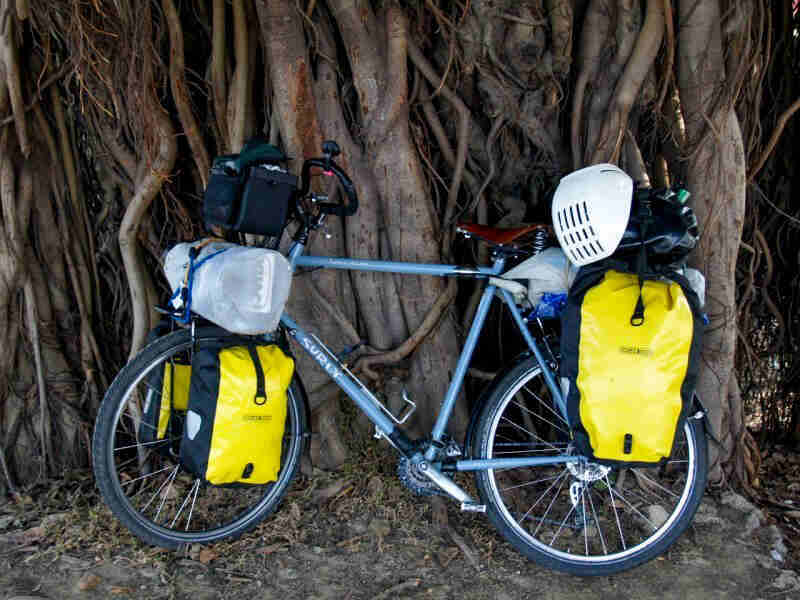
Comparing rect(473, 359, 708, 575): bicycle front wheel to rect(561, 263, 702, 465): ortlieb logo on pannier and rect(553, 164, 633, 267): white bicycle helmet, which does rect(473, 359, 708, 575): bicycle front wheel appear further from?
rect(553, 164, 633, 267): white bicycle helmet

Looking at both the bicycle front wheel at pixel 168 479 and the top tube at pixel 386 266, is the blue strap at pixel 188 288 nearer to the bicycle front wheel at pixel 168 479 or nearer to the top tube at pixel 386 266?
the bicycle front wheel at pixel 168 479

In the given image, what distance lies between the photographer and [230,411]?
209 centimetres

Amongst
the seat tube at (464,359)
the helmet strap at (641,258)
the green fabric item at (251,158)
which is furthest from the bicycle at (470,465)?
the helmet strap at (641,258)

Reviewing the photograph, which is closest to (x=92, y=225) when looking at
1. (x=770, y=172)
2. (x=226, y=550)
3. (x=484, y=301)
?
(x=226, y=550)

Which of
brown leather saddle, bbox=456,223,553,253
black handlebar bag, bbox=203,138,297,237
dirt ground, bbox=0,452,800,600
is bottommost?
dirt ground, bbox=0,452,800,600

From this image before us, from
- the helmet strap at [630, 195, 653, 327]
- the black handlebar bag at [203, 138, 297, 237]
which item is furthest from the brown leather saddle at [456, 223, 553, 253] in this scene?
the black handlebar bag at [203, 138, 297, 237]

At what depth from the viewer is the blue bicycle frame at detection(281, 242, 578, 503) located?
7.39 feet

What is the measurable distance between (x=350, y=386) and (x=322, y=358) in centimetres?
13

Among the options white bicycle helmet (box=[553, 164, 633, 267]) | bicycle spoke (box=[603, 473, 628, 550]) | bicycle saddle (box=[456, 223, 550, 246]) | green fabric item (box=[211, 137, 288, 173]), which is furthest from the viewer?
bicycle spoke (box=[603, 473, 628, 550])

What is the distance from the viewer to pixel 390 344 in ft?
8.47

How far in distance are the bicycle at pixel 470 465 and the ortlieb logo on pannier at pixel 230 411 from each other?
86 mm

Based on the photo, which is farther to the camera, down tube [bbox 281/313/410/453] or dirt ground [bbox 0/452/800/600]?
down tube [bbox 281/313/410/453]

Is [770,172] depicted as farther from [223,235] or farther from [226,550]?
[226,550]

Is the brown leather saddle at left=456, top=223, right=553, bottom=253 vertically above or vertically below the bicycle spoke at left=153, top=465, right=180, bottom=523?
above
